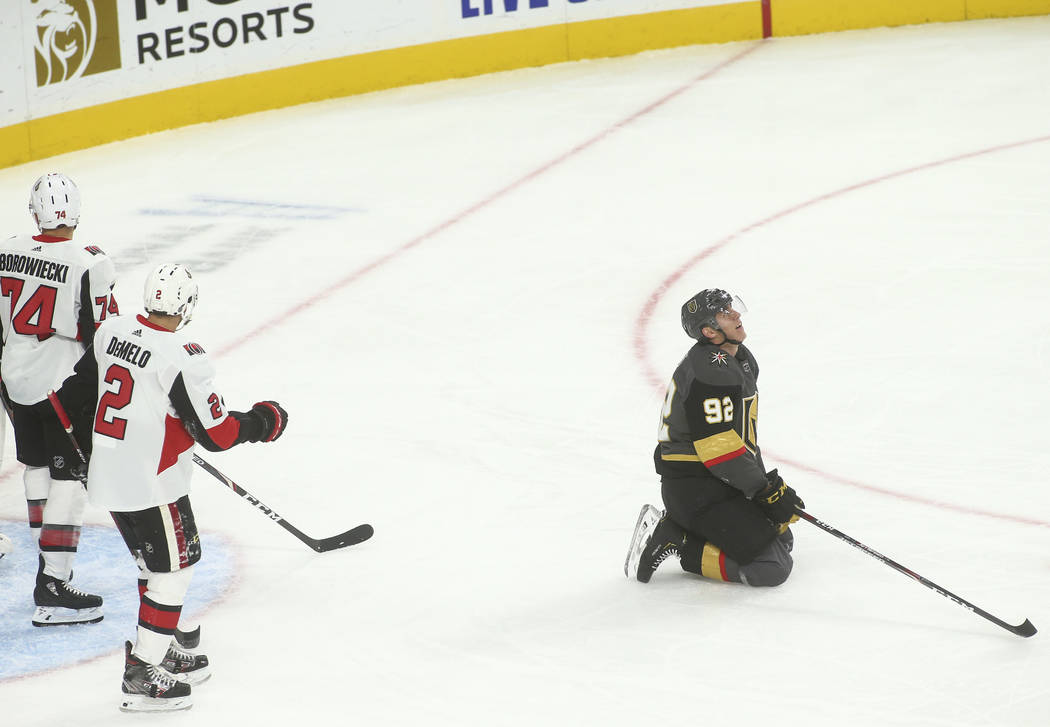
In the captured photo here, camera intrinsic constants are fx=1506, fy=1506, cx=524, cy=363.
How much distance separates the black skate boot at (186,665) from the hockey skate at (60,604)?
1.63 ft

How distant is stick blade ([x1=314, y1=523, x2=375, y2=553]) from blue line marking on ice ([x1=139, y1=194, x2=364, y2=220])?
150 inches

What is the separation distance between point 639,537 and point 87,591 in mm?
1670

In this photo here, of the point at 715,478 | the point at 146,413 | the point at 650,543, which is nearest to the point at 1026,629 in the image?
the point at 715,478

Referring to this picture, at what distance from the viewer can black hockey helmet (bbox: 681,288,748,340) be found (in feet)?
14.0

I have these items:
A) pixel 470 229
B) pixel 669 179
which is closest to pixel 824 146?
pixel 669 179

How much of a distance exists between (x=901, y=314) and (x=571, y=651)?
309cm

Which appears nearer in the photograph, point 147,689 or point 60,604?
point 147,689

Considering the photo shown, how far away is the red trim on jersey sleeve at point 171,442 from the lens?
3.70 metres

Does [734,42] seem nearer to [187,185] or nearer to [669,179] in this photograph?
[669,179]

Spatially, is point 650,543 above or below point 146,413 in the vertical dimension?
below

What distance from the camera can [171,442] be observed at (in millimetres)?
3709

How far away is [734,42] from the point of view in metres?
11.0

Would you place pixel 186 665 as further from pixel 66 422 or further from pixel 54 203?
pixel 54 203

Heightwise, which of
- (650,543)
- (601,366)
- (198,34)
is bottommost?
(650,543)
